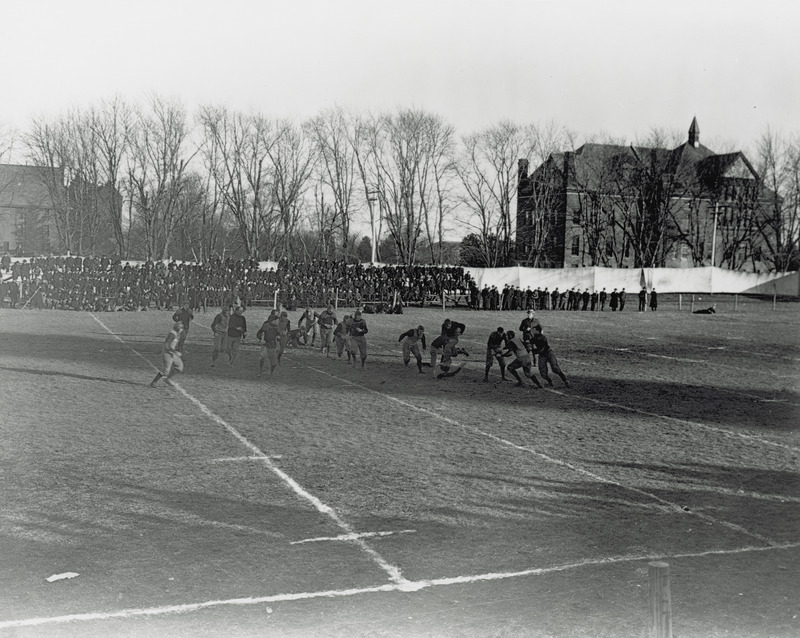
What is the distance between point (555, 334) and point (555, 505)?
23.0 m

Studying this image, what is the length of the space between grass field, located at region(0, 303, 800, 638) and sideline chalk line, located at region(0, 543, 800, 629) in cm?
2

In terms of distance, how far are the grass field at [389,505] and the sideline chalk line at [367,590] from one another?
2cm

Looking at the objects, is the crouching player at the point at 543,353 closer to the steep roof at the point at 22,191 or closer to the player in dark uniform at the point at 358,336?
the player in dark uniform at the point at 358,336

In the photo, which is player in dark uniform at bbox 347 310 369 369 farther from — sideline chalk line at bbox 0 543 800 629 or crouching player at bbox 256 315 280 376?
sideline chalk line at bbox 0 543 800 629

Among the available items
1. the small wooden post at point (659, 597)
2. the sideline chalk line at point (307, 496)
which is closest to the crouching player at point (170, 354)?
the sideline chalk line at point (307, 496)

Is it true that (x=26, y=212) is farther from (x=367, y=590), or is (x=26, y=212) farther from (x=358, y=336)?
(x=367, y=590)

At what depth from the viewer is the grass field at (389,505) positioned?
21.7ft

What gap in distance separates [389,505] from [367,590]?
96.9 inches

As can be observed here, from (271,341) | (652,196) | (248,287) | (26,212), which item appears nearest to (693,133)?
(652,196)

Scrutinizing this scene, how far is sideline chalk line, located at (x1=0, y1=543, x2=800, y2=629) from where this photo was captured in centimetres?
632

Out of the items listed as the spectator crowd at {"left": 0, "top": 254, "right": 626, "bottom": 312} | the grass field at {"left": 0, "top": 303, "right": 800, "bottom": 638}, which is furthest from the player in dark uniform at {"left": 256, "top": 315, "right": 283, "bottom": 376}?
the spectator crowd at {"left": 0, "top": 254, "right": 626, "bottom": 312}

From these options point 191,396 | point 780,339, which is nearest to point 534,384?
point 191,396

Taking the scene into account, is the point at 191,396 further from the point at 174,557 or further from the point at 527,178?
the point at 527,178

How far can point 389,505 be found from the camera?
9.45m
